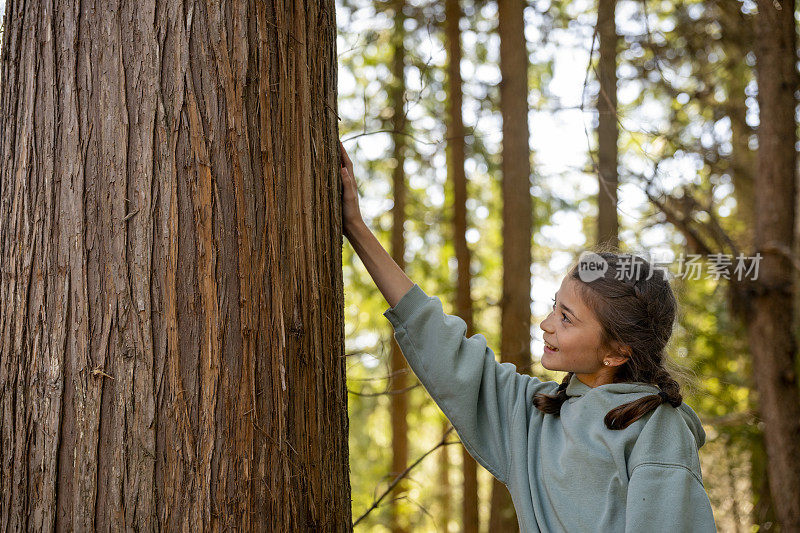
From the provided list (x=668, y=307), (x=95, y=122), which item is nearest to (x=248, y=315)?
(x=95, y=122)

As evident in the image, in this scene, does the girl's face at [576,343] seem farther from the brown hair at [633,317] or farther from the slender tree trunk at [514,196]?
the slender tree trunk at [514,196]

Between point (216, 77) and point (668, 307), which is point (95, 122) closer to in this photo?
point (216, 77)

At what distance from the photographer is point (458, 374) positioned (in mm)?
2176

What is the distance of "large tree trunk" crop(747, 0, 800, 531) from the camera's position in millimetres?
5102

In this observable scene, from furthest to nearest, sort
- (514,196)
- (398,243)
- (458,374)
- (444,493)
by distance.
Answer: (444,493) < (398,243) < (514,196) < (458,374)

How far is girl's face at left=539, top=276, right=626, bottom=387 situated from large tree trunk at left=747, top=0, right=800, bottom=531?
3.59 metres

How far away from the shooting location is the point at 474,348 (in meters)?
2.22

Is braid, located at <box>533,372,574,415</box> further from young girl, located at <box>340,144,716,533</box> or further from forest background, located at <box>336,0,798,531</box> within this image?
forest background, located at <box>336,0,798,531</box>

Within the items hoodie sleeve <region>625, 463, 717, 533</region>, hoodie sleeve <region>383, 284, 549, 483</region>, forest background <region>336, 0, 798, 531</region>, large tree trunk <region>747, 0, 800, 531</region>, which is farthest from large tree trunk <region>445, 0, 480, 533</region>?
hoodie sleeve <region>625, 463, 717, 533</region>

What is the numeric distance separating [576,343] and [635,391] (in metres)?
0.23

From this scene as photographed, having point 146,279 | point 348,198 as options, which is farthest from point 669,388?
point 146,279

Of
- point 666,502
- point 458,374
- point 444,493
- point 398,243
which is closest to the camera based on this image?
point 666,502

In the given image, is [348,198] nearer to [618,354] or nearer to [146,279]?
[146,279]

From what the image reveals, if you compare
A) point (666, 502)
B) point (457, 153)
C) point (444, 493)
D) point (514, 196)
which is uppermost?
point (457, 153)
